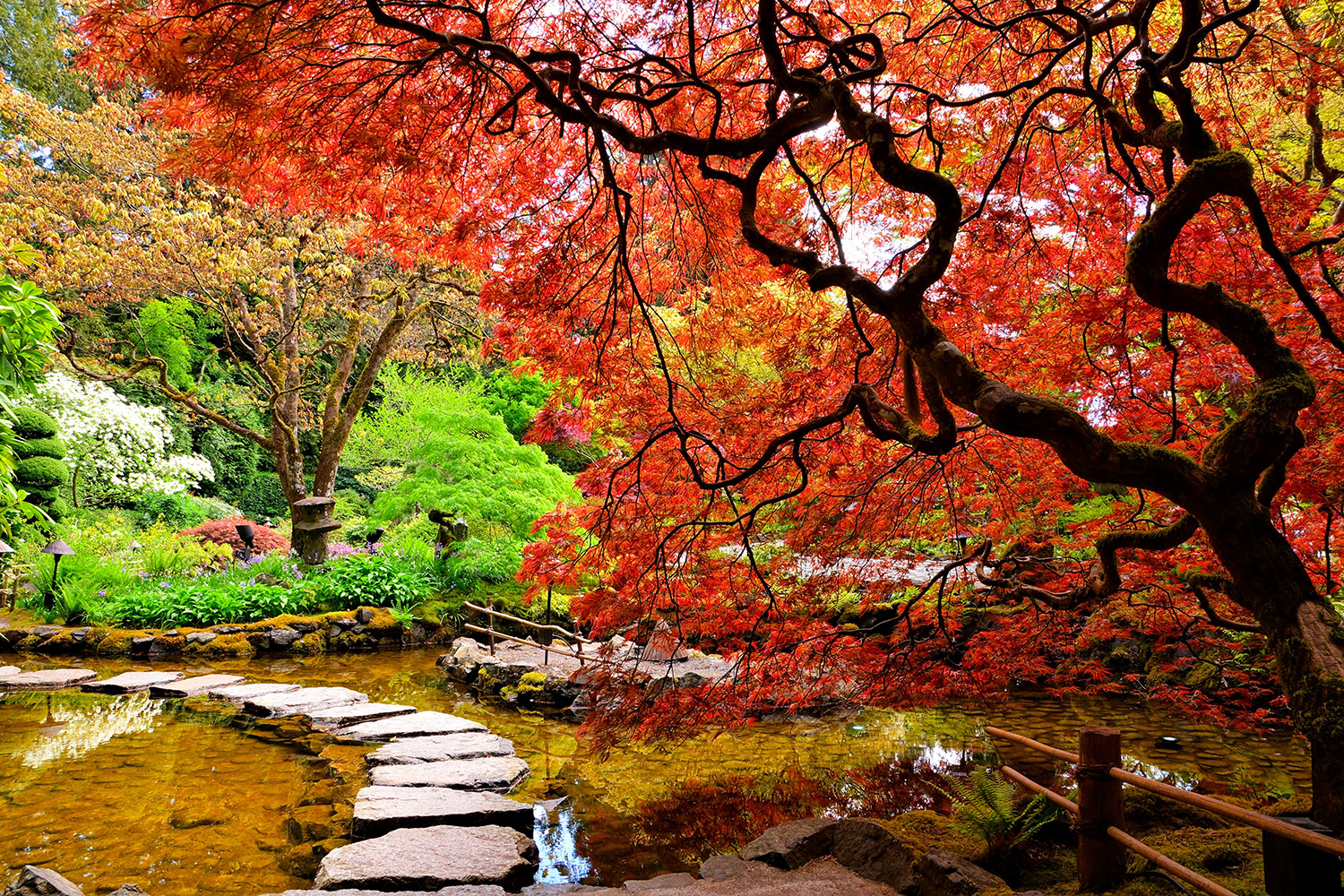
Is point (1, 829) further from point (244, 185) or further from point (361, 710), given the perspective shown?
point (244, 185)

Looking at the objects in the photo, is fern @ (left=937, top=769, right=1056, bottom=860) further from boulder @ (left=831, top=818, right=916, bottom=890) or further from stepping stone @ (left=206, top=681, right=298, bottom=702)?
stepping stone @ (left=206, top=681, right=298, bottom=702)

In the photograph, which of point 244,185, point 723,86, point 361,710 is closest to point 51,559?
point 361,710

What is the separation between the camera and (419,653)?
961 centimetres

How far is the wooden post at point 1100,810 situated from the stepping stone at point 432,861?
2.46 metres

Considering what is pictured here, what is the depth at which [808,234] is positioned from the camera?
14.0 feet

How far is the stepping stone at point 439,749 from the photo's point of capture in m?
5.00

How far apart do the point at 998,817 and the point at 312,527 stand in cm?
1059

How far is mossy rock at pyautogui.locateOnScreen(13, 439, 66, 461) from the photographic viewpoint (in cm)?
1109

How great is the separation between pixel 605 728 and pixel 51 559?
9345 mm

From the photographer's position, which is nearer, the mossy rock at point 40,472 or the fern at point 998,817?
the fern at point 998,817

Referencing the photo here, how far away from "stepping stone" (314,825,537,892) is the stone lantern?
848cm

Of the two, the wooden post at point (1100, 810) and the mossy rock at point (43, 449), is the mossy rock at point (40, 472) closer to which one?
the mossy rock at point (43, 449)

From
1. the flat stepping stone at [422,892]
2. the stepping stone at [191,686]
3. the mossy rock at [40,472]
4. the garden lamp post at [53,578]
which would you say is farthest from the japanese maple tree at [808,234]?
the mossy rock at [40,472]

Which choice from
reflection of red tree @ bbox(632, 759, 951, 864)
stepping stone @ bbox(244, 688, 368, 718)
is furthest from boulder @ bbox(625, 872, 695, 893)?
stepping stone @ bbox(244, 688, 368, 718)
